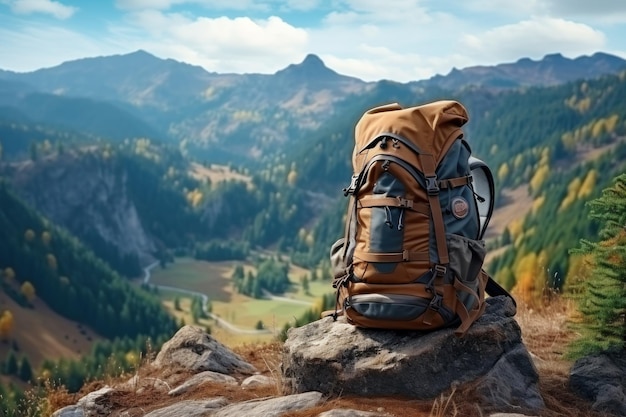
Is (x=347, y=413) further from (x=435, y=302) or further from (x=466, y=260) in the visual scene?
(x=466, y=260)

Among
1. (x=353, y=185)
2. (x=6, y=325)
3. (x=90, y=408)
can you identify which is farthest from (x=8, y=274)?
(x=353, y=185)

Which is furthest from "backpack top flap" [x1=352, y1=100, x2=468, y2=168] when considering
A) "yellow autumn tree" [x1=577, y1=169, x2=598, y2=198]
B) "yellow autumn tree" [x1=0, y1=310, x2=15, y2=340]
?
"yellow autumn tree" [x1=0, y1=310, x2=15, y2=340]

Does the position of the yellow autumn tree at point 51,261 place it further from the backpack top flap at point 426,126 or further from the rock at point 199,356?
the backpack top flap at point 426,126

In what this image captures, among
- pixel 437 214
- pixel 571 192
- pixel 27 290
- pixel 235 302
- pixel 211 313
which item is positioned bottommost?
pixel 235 302

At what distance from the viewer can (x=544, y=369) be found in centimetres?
741

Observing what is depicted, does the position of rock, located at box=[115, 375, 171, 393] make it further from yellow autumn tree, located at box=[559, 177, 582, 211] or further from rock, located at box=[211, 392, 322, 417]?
yellow autumn tree, located at box=[559, 177, 582, 211]

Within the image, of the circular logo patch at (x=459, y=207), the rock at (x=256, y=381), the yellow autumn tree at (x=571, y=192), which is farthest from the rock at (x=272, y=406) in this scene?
the yellow autumn tree at (x=571, y=192)

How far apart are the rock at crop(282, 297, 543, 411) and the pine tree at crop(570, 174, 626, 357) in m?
1.32

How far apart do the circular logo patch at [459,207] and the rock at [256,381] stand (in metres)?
3.29

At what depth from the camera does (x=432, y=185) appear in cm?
590

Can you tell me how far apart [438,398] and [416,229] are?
1683 mm

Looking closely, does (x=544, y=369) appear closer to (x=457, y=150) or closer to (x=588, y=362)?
(x=588, y=362)

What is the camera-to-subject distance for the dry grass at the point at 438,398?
5512 millimetres

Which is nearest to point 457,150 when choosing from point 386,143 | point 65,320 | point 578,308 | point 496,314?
point 386,143
